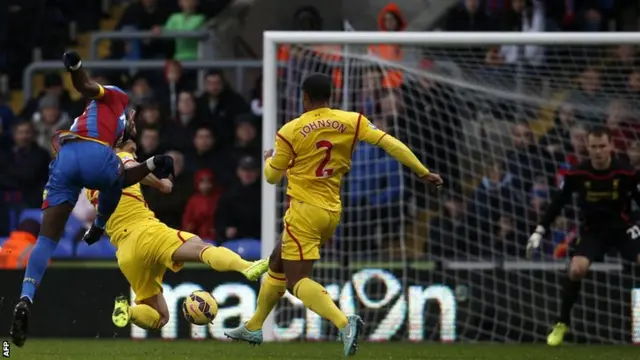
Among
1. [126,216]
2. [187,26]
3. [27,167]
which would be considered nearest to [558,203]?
[126,216]

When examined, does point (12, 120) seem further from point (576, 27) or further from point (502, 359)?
point (502, 359)

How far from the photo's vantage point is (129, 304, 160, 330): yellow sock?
11934 mm

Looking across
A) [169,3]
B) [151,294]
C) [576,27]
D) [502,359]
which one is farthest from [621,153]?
[169,3]

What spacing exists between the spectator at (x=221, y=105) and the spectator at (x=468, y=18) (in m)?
2.84

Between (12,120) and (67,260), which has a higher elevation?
(12,120)

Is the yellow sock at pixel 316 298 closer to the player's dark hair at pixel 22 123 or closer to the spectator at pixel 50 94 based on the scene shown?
the player's dark hair at pixel 22 123

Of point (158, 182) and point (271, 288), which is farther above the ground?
point (158, 182)

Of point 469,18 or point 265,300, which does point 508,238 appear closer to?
point 469,18

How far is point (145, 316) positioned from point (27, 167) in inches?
218

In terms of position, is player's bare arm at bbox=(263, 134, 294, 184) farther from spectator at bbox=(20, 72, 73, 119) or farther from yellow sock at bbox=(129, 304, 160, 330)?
spectator at bbox=(20, 72, 73, 119)

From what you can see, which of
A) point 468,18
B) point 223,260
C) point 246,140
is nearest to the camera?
point 223,260

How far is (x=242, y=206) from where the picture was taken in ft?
51.5

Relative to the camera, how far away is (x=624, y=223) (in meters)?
14.0

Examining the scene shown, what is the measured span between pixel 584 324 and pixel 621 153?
1821 mm
